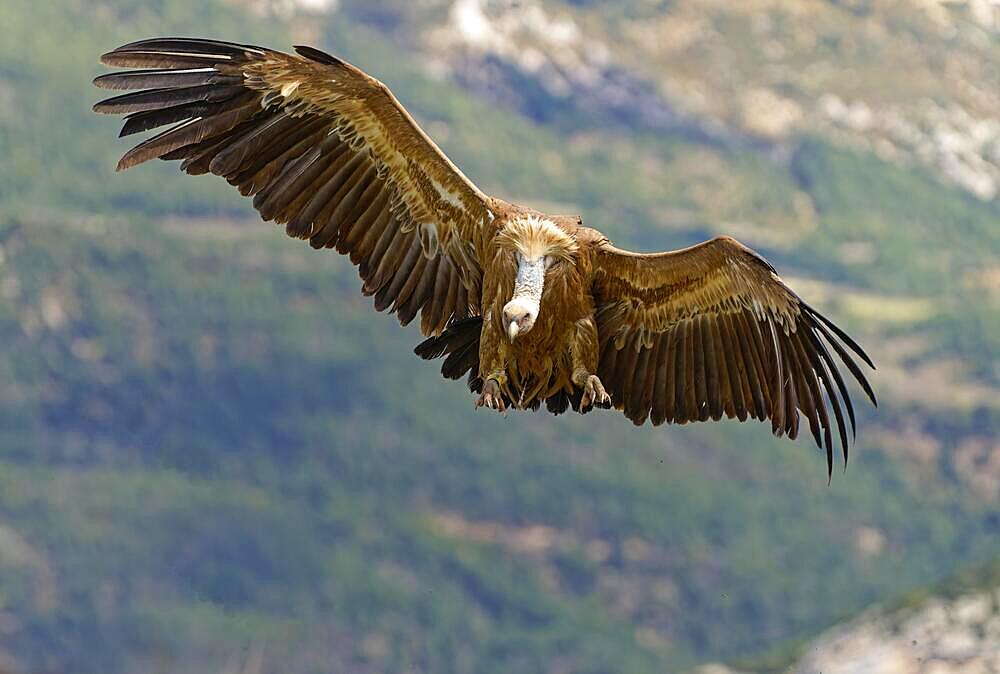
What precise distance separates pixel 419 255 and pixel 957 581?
86.8 m

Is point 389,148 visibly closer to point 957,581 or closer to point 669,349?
point 669,349

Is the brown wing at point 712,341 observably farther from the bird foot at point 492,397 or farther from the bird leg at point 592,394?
the bird foot at point 492,397

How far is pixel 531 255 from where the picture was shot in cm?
1820

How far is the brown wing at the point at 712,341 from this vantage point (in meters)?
18.9

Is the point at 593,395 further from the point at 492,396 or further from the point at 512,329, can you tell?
the point at 512,329

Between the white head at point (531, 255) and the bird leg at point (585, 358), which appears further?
the bird leg at point (585, 358)

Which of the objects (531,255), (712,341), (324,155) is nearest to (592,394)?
(531,255)

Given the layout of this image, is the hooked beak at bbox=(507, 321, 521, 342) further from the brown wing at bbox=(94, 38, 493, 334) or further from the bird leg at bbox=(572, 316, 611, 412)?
the brown wing at bbox=(94, 38, 493, 334)

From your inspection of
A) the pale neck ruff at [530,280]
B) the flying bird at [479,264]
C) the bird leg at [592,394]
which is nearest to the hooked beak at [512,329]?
the flying bird at [479,264]

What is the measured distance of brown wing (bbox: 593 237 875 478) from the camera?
746 inches

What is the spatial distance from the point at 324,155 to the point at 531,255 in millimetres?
2545

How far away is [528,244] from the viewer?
18266 mm

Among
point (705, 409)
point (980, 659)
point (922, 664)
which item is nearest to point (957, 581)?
point (922, 664)

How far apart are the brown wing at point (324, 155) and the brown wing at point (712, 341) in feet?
5.15
